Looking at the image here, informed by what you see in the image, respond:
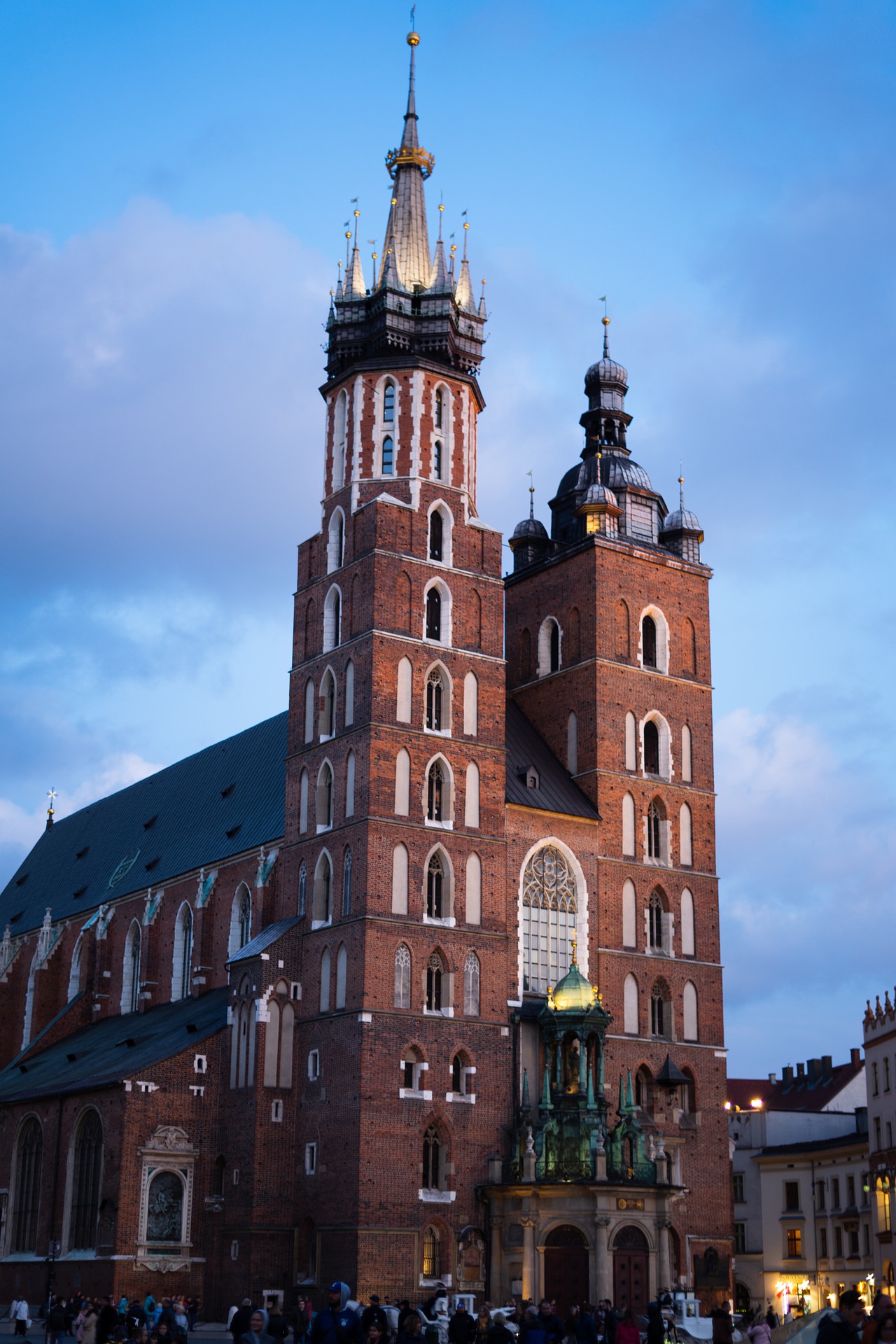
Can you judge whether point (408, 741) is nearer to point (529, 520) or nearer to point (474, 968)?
point (474, 968)

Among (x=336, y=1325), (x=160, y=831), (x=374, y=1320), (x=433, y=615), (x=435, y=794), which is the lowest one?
(x=374, y=1320)

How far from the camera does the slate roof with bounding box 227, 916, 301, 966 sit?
45.6 metres

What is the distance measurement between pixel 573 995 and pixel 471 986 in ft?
9.30

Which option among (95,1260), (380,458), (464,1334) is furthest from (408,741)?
(464,1334)

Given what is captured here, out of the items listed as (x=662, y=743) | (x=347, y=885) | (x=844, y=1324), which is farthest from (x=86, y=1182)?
(x=844, y=1324)

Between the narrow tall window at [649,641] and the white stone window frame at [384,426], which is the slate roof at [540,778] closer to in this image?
the narrow tall window at [649,641]

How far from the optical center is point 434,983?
44938 mm

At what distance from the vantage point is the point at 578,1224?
42.3 meters

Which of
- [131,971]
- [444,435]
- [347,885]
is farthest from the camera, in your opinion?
[131,971]

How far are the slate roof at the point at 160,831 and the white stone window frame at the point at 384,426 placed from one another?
34.0 ft

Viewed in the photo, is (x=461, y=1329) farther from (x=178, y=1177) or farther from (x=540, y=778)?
(x=540, y=778)

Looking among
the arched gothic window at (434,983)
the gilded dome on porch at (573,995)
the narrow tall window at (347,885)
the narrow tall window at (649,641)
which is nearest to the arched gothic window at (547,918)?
the gilded dome on porch at (573,995)

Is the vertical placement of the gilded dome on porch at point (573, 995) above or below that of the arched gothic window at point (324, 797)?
below

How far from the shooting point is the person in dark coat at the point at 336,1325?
15898mm
